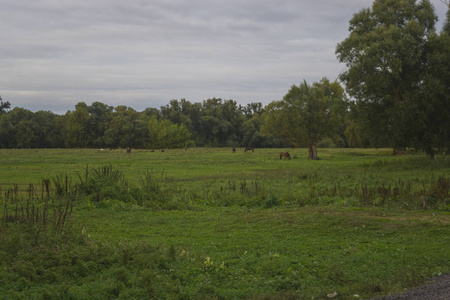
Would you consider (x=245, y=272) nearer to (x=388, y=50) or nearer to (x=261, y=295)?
(x=261, y=295)

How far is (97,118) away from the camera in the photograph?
126m

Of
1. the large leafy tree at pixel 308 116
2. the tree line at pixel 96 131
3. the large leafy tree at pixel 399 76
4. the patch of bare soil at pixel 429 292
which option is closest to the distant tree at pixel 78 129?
the tree line at pixel 96 131

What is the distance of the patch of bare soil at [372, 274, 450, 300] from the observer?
A: 287 inches

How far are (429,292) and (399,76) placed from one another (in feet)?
102

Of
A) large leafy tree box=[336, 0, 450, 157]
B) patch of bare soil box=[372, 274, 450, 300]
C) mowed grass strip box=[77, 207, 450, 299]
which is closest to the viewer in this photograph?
patch of bare soil box=[372, 274, 450, 300]

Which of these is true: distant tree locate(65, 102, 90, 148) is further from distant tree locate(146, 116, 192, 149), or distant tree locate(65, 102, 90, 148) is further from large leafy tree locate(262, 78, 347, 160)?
large leafy tree locate(262, 78, 347, 160)

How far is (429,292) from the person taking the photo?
763 cm

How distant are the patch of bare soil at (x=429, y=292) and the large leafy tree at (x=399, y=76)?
28.0m

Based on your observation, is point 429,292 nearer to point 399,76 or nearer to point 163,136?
point 399,76

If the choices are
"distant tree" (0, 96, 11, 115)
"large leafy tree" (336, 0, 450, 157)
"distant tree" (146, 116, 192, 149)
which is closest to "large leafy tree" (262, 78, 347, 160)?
"large leafy tree" (336, 0, 450, 157)

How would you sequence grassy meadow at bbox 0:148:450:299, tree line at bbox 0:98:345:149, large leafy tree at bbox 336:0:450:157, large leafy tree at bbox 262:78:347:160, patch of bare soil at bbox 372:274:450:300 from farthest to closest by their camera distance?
tree line at bbox 0:98:345:149 → large leafy tree at bbox 262:78:347:160 → large leafy tree at bbox 336:0:450:157 → grassy meadow at bbox 0:148:450:299 → patch of bare soil at bbox 372:274:450:300

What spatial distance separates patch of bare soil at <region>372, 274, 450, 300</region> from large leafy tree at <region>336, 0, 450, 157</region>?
28042mm

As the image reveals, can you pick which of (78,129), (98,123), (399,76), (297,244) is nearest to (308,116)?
(399,76)

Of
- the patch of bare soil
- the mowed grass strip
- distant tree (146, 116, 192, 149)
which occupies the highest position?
distant tree (146, 116, 192, 149)
